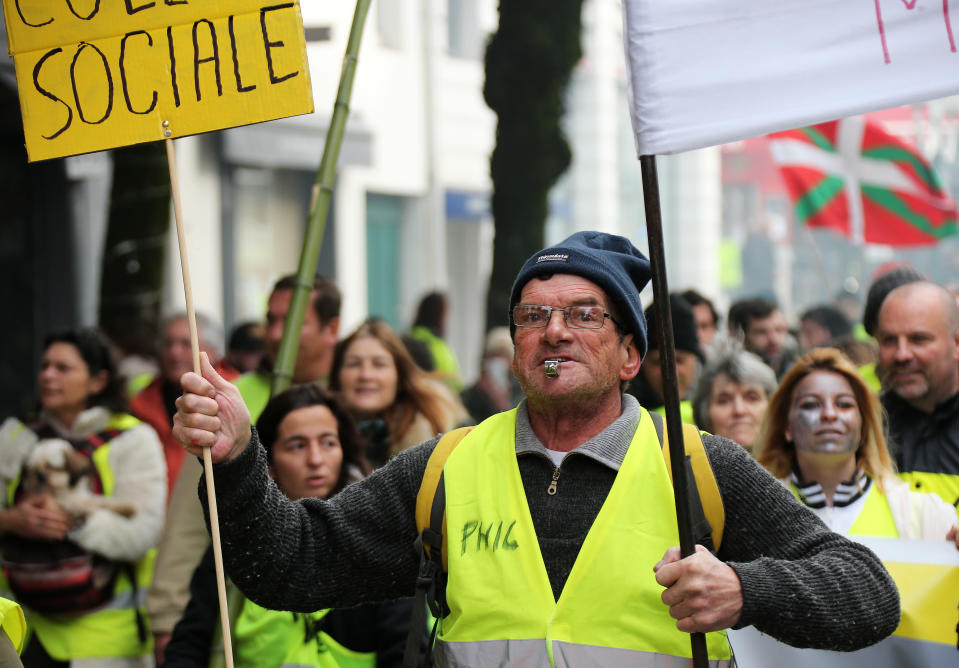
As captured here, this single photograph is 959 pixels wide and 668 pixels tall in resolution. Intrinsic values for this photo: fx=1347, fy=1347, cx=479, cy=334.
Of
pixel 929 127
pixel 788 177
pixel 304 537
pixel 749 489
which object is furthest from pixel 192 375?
pixel 929 127

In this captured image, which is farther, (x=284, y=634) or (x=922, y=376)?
(x=922, y=376)

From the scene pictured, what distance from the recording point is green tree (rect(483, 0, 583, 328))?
10.8m

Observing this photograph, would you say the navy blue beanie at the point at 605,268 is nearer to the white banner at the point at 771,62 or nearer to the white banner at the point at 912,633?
the white banner at the point at 771,62

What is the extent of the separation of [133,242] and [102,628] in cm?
460

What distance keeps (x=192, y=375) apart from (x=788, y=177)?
31.4 feet

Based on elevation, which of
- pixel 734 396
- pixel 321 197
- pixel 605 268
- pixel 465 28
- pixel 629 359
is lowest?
pixel 734 396

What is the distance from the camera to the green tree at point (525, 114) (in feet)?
35.4

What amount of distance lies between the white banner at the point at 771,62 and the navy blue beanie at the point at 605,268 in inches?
12.4

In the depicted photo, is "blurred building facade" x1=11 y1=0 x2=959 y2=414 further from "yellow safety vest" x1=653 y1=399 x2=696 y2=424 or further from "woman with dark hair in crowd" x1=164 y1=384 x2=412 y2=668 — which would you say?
"woman with dark hair in crowd" x1=164 y1=384 x2=412 y2=668

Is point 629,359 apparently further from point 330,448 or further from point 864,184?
point 864,184

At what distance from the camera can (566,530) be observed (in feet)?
9.62

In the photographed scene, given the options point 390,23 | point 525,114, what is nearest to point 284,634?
point 525,114

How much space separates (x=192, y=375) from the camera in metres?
2.84

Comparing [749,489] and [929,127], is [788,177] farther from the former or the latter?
[929,127]
